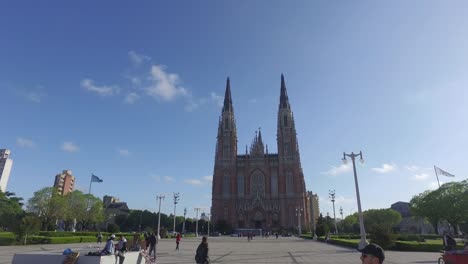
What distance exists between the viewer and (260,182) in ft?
308

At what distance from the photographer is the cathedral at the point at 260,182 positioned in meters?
87.2

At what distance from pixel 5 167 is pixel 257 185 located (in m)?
103

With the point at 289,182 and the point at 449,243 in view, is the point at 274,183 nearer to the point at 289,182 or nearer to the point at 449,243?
the point at 289,182

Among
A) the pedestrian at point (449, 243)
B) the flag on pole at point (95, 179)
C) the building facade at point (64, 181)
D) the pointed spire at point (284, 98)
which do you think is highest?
the pointed spire at point (284, 98)

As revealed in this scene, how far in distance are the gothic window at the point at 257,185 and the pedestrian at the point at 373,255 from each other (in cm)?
8802

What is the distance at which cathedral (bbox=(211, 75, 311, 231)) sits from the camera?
87.2m

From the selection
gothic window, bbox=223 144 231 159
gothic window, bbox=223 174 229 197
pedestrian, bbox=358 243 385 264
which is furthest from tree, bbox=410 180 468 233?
pedestrian, bbox=358 243 385 264

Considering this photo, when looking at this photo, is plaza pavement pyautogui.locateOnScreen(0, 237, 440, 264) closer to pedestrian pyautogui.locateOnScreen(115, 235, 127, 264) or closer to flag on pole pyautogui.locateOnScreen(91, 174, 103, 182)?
pedestrian pyautogui.locateOnScreen(115, 235, 127, 264)

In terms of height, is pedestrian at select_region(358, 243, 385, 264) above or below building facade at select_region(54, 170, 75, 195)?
below

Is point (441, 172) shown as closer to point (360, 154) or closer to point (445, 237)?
point (360, 154)

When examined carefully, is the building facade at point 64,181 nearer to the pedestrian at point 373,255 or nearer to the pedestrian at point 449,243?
the pedestrian at point 449,243

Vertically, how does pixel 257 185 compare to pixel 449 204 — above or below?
above

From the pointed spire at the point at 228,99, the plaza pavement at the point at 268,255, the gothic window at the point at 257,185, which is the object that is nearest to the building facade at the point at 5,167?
the pointed spire at the point at 228,99

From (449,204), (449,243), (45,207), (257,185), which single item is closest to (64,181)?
(45,207)
